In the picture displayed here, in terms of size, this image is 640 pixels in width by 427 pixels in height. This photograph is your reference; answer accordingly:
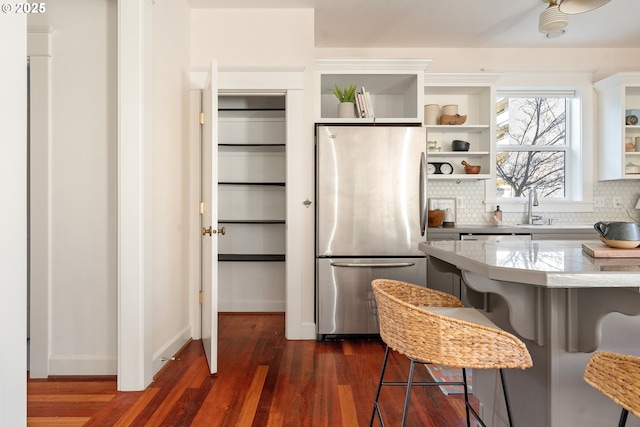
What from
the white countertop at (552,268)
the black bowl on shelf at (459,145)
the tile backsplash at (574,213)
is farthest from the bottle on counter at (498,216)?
the white countertop at (552,268)

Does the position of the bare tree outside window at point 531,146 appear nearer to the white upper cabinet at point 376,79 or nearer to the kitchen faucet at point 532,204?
the kitchen faucet at point 532,204

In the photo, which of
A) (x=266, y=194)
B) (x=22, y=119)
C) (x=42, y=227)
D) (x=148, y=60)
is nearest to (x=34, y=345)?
(x=42, y=227)

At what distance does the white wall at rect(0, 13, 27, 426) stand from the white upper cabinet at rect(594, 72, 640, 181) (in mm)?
4429

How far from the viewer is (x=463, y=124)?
3.61 meters

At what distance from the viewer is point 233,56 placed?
308cm

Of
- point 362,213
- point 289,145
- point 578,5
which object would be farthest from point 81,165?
point 578,5

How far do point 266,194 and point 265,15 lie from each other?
164 centimetres

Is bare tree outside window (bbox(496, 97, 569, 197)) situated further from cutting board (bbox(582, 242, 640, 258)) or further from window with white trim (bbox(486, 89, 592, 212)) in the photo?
cutting board (bbox(582, 242, 640, 258))

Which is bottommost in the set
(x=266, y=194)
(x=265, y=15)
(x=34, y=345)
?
(x=34, y=345)

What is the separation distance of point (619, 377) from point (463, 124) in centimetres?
311

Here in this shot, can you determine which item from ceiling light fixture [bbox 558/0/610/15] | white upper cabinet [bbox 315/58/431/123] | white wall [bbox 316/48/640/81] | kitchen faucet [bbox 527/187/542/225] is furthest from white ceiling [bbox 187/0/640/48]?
kitchen faucet [bbox 527/187/542/225]

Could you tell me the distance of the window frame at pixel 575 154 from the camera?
3809 mm

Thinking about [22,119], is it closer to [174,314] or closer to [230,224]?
[174,314]

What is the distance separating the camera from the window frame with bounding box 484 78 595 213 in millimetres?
3809
